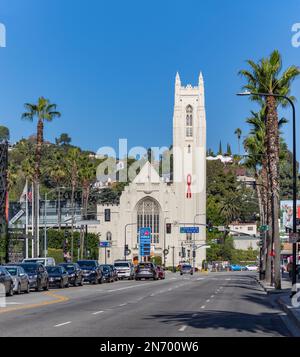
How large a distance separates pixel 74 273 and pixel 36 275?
1039 cm

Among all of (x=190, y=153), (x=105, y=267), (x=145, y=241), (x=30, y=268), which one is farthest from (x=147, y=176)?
(x=30, y=268)

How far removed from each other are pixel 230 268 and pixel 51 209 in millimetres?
34816

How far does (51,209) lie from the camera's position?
163 metres

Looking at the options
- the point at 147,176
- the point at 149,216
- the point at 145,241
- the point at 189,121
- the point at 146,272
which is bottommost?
the point at 146,272

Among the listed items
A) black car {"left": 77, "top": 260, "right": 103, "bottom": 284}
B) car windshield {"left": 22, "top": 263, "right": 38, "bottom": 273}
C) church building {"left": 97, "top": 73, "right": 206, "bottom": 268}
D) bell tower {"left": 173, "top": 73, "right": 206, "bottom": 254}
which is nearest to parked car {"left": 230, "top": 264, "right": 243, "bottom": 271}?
church building {"left": 97, "top": 73, "right": 206, "bottom": 268}

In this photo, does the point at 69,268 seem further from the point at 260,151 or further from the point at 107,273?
the point at 260,151

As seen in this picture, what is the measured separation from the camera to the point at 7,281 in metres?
41.7

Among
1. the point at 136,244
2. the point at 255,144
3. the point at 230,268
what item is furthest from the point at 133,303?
the point at 230,268

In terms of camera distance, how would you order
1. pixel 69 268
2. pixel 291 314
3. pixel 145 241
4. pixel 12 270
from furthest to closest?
pixel 145 241, pixel 69 268, pixel 12 270, pixel 291 314

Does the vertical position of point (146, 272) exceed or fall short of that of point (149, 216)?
it falls short

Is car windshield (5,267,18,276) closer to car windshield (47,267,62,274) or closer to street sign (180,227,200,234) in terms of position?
car windshield (47,267,62,274)

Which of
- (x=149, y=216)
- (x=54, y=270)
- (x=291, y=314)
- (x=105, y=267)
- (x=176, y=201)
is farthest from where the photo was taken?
(x=149, y=216)

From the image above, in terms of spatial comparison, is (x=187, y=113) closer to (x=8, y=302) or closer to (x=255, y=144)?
(x=255, y=144)

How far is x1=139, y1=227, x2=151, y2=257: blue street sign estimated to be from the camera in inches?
6029
